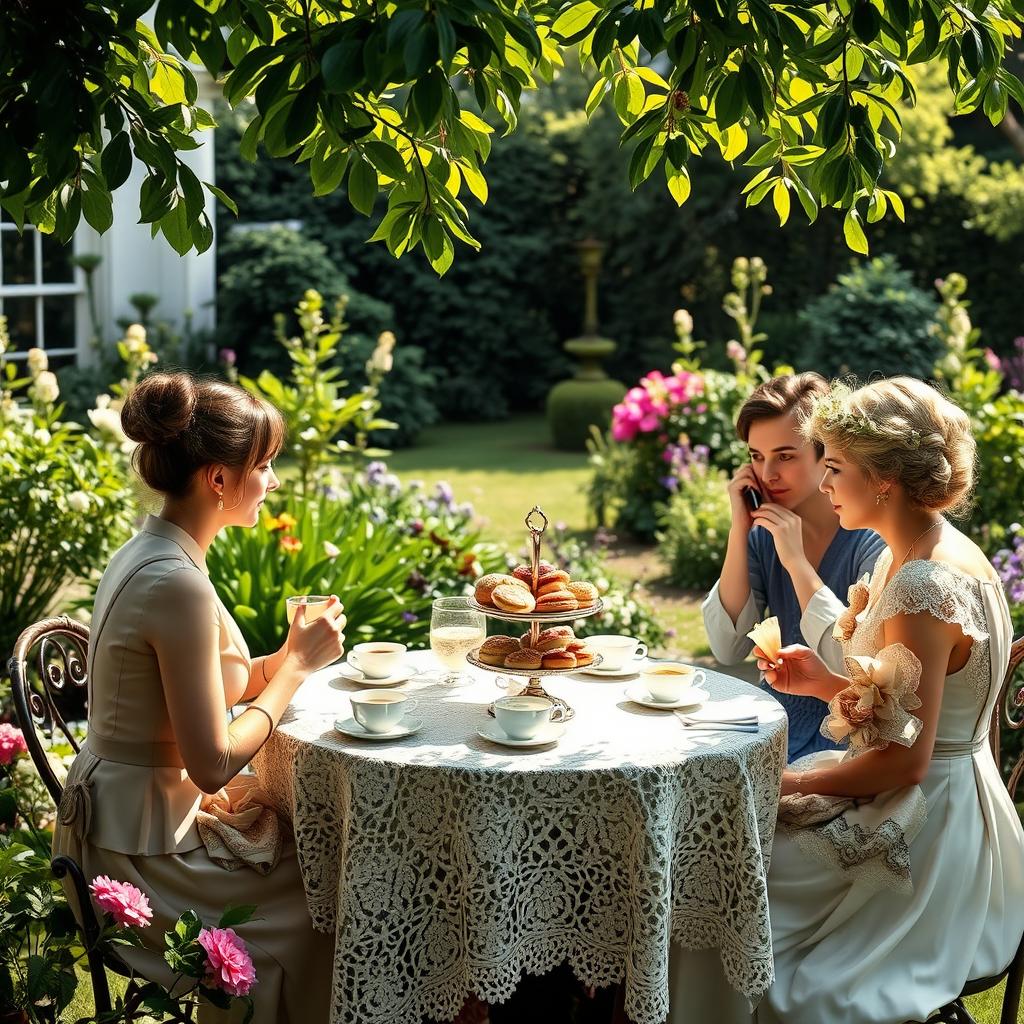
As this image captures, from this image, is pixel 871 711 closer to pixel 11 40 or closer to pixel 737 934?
pixel 737 934

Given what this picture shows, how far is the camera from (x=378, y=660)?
10.5ft

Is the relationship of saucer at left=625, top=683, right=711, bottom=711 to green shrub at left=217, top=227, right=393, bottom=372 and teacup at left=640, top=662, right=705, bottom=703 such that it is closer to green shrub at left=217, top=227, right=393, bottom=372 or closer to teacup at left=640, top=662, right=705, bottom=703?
teacup at left=640, top=662, right=705, bottom=703

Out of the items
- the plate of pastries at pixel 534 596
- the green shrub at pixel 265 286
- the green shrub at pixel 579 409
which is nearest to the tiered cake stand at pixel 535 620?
the plate of pastries at pixel 534 596

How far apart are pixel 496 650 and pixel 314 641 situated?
16.1 inches

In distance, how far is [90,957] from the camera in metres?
2.64

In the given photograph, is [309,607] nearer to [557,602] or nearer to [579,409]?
[557,602]

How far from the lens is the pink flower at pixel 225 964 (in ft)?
8.13

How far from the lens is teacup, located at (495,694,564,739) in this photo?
270 centimetres

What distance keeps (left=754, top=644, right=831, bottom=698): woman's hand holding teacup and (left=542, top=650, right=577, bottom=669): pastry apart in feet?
1.55

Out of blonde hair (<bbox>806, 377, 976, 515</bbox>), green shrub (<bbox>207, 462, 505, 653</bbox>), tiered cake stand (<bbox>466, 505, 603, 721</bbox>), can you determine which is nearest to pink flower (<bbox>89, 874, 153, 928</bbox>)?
tiered cake stand (<bbox>466, 505, 603, 721</bbox>)

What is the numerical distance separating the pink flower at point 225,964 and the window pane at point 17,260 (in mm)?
10126

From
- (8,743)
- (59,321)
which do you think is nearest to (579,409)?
(59,321)

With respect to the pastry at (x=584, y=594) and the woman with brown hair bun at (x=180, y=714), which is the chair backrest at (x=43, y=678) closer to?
the woman with brown hair bun at (x=180, y=714)

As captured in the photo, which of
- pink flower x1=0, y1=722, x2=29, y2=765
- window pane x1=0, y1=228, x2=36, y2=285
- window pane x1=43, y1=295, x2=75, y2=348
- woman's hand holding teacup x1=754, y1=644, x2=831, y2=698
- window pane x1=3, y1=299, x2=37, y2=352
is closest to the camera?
woman's hand holding teacup x1=754, y1=644, x2=831, y2=698
